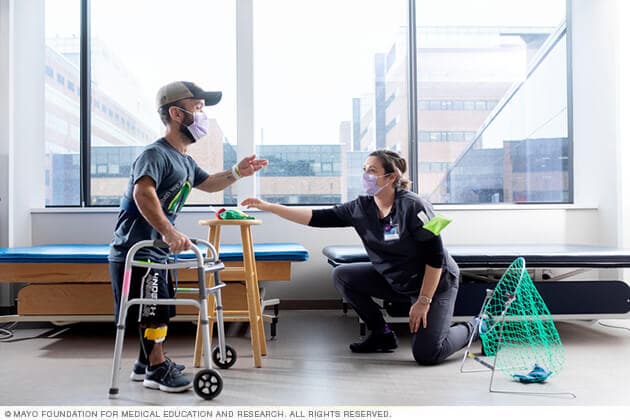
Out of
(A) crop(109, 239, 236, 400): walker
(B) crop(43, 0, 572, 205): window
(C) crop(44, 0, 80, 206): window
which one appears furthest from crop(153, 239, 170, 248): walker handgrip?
(C) crop(44, 0, 80, 206): window

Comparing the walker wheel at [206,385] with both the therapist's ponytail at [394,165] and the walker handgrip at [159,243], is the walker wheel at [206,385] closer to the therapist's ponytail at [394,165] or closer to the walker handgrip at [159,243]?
the walker handgrip at [159,243]

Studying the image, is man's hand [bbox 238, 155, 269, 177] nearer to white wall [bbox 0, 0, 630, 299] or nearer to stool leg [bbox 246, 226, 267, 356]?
stool leg [bbox 246, 226, 267, 356]

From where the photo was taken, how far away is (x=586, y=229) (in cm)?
455

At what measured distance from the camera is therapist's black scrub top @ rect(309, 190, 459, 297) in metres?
2.78

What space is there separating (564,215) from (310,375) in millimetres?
3068

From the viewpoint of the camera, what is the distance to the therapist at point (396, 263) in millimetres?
2760

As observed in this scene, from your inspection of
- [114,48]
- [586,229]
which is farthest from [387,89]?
[114,48]

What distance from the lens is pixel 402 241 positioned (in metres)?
2.86

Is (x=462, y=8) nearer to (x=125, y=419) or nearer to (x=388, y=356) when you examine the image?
(x=388, y=356)

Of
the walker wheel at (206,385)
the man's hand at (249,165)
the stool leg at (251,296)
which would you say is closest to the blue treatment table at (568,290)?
the stool leg at (251,296)

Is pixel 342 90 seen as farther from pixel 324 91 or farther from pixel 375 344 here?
pixel 375 344

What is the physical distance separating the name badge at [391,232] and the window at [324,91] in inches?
73.2

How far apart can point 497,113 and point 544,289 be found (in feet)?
7.13

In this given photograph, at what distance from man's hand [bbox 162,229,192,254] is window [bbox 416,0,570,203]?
3050mm
